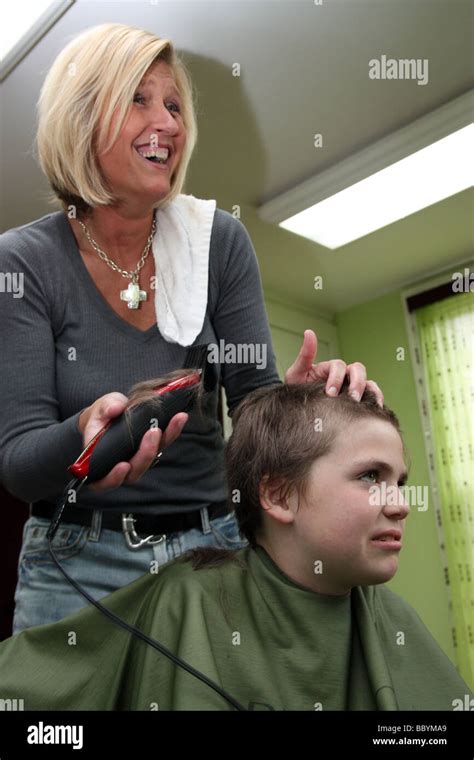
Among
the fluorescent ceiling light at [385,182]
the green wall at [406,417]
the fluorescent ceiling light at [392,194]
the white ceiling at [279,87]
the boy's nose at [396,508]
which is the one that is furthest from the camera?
the green wall at [406,417]

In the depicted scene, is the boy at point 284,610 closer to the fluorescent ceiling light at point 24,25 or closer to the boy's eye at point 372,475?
→ the boy's eye at point 372,475

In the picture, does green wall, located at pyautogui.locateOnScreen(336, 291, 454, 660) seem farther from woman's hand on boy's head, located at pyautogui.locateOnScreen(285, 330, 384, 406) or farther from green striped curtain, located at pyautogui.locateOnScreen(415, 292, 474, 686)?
woman's hand on boy's head, located at pyautogui.locateOnScreen(285, 330, 384, 406)

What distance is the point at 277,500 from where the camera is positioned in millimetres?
1163

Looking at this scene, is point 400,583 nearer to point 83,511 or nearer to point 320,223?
point 320,223

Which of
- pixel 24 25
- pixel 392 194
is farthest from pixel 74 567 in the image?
pixel 392 194

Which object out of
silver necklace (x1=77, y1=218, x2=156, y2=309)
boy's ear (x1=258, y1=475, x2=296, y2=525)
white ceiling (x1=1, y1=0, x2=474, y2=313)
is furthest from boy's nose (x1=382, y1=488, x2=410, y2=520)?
white ceiling (x1=1, y1=0, x2=474, y2=313)

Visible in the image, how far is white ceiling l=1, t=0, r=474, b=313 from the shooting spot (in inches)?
123

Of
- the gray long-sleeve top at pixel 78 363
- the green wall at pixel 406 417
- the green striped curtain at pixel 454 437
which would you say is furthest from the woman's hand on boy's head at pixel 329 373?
the green striped curtain at pixel 454 437

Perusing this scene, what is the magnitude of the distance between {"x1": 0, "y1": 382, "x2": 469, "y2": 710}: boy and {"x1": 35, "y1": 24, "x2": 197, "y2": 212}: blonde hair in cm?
46

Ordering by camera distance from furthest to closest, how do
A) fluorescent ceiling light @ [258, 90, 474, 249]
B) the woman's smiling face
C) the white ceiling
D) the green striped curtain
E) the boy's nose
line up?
1. the green striped curtain
2. fluorescent ceiling light @ [258, 90, 474, 249]
3. the white ceiling
4. the woman's smiling face
5. the boy's nose

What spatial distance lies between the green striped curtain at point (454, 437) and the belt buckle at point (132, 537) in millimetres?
3777

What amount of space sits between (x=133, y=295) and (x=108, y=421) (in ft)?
1.30

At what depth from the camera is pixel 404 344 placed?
5184 millimetres

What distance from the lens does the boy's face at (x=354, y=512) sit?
1.05 m
